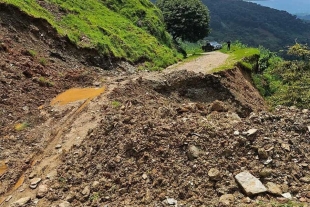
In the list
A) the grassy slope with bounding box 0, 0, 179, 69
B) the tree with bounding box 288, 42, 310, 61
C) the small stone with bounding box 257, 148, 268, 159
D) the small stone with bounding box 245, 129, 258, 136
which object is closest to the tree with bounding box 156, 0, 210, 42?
the grassy slope with bounding box 0, 0, 179, 69

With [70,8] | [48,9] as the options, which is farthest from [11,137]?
[70,8]

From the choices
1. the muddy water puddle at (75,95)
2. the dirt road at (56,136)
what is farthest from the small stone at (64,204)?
the muddy water puddle at (75,95)

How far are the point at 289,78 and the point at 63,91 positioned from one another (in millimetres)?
14424

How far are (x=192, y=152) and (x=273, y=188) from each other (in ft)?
5.75

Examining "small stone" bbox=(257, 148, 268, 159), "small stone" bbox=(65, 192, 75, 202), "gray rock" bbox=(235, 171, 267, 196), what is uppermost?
"small stone" bbox=(257, 148, 268, 159)

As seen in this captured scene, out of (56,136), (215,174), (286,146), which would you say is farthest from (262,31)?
(215,174)

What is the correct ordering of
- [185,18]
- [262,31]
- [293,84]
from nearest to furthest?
[293,84] → [185,18] → [262,31]

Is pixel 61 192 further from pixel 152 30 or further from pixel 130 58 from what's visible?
pixel 152 30

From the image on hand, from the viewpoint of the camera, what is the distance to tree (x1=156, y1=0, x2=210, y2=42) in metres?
40.3

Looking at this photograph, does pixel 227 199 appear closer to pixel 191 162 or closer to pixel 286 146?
pixel 191 162

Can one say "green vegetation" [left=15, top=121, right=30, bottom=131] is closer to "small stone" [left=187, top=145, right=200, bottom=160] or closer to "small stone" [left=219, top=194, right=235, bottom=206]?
"small stone" [left=187, top=145, right=200, bottom=160]

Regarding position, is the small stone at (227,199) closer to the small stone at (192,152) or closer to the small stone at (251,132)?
the small stone at (192,152)

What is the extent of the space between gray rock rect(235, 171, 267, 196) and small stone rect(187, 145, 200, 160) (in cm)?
98

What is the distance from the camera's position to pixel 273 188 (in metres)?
6.33
